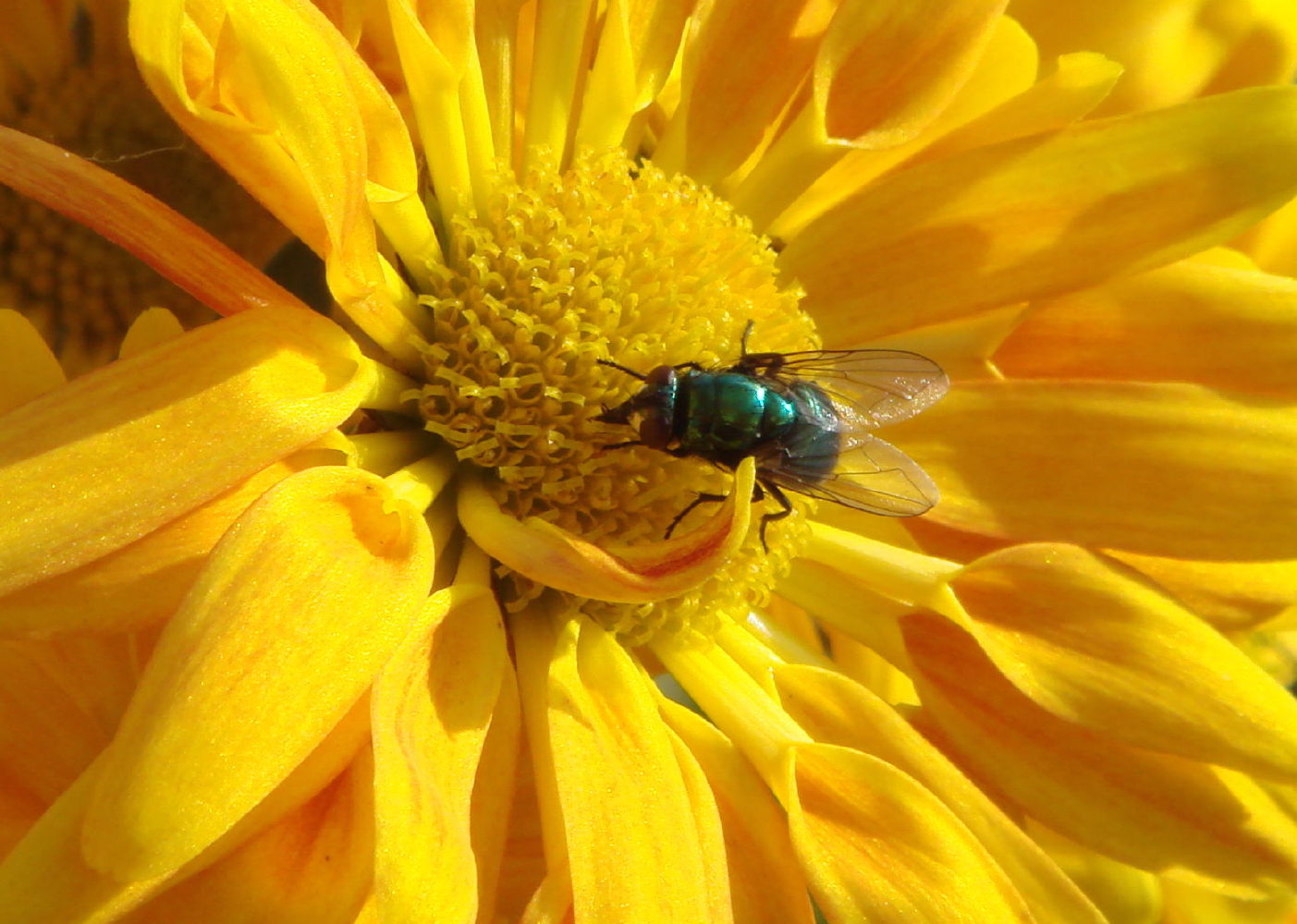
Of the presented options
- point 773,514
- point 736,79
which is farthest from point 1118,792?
point 736,79

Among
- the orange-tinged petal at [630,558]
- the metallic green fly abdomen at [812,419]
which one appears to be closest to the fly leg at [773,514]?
the metallic green fly abdomen at [812,419]

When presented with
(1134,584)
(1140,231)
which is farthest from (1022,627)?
(1140,231)

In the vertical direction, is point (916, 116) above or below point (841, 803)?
above

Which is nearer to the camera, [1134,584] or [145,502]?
[145,502]

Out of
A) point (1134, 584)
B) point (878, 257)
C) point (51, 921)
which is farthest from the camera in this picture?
Answer: point (878, 257)

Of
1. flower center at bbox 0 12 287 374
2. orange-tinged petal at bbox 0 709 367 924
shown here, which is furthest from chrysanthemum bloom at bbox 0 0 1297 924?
flower center at bbox 0 12 287 374

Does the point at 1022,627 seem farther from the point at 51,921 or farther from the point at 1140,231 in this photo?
the point at 51,921

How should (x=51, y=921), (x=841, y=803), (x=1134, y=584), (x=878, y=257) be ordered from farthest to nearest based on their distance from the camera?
(x=878, y=257)
(x=1134, y=584)
(x=841, y=803)
(x=51, y=921)

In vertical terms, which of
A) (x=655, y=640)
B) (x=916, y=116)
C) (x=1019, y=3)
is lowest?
(x=655, y=640)

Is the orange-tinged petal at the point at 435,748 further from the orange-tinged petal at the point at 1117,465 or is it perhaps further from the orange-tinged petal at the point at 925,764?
the orange-tinged petal at the point at 1117,465
